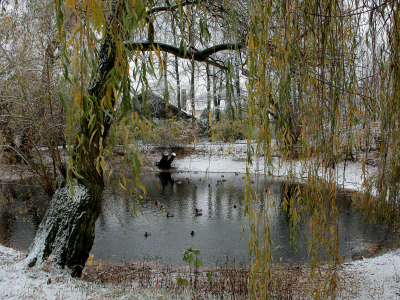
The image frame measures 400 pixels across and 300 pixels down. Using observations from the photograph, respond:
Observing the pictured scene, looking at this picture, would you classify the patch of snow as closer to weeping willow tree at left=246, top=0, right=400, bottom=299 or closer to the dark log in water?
weeping willow tree at left=246, top=0, right=400, bottom=299

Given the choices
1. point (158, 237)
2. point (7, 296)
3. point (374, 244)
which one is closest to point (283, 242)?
point (374, 244)

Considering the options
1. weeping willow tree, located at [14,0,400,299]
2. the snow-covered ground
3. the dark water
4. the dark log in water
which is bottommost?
the dark water

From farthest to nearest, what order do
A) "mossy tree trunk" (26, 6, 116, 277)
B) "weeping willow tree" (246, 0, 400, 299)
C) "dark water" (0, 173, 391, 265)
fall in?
1. "dark water" (0, 173, 391, 265)
2. "mossy tree trunk" (26, 6, 116, 277)
3. "weeping willow tree" (246, 0, 400, 299)

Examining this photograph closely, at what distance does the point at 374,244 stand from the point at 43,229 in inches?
187

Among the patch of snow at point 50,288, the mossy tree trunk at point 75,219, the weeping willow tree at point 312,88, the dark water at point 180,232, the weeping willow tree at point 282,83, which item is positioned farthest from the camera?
the dark water at point 180,232

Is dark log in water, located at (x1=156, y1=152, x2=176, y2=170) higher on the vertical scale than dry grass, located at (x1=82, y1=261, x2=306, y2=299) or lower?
higher

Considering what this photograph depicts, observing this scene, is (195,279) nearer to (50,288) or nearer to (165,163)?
(50,288)

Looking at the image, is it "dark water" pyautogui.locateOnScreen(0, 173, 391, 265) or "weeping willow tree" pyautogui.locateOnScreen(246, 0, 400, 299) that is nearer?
"weeping willow tree" pyautogui.locateOnScreen(246, 0, 400, 299)

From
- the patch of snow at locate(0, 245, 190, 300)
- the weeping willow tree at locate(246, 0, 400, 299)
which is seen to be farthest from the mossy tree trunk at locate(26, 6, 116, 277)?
the weeping willow tree at locate(246, 0, 400, 299)

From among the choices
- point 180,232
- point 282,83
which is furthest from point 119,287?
point 180,232

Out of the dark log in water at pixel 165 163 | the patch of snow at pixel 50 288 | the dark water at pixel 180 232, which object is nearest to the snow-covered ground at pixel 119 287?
the patch of snow at pixel 50 288

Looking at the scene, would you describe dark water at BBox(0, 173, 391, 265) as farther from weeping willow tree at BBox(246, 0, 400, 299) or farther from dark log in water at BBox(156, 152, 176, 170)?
dark log in water at BBox(156, 152, 176, 170)

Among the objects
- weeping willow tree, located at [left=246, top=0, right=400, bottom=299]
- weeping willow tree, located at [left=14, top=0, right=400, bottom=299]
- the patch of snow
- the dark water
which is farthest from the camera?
the dark water

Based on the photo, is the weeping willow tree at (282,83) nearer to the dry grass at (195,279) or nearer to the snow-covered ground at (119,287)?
the snow-covered ground at (119,287)
